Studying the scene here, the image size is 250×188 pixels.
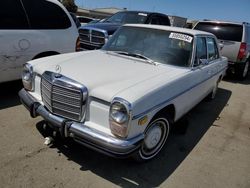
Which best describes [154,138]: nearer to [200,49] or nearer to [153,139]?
[153,139]

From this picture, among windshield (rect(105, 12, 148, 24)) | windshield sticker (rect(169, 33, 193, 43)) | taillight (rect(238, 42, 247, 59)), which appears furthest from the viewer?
windshield (rect(105, 12, 148, 24))

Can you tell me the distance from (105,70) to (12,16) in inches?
99.3

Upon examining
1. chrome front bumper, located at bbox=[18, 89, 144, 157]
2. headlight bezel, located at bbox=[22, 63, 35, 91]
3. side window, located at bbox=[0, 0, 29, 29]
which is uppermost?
side window, located at bbox=[0, 0, 29, 29]

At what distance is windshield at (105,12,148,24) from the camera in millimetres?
8977

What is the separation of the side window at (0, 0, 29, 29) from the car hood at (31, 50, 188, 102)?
1.46 m

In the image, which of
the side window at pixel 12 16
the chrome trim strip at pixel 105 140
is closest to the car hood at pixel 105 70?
the chrome trim strip at pixel 105 140

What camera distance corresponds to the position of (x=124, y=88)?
302 centimetres

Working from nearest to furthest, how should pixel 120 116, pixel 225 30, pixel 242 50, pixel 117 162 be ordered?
pixel 120 116 → pixel 117 162 → pixel 242 50 → pixel 225 30

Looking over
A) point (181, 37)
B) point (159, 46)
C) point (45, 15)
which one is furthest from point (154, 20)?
point (159, 46)

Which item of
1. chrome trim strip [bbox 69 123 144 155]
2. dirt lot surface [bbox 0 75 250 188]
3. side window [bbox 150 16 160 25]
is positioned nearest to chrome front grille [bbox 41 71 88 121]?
chrome trim strip [bbox 69 123 144 155]

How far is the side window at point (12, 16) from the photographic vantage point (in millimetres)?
4789

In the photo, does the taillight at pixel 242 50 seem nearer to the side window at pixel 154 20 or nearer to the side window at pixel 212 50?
the side window at pixel 154 20

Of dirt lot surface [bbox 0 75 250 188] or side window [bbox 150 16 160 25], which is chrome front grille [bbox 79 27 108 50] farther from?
dirt lot surface [bbox 0 75 250 188]

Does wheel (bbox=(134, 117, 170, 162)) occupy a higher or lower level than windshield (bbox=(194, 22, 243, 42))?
lower
